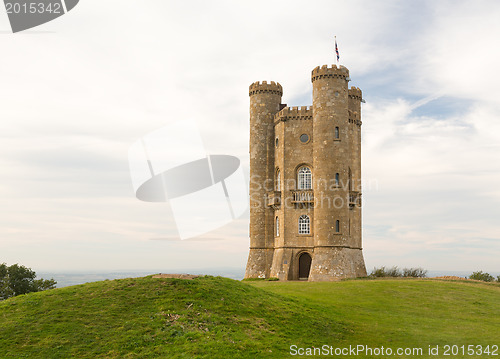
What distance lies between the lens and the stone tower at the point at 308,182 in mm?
52156

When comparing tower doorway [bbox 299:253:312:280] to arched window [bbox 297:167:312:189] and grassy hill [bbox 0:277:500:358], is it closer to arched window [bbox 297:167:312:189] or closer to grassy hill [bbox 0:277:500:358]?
arched window [bbox 297:167:312:189]

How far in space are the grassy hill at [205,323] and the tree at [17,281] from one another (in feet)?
82.8

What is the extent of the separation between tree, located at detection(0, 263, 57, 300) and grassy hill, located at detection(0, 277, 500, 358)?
2523 cm

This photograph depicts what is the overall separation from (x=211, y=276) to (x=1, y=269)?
31417 mm

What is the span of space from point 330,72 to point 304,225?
16.6 metres


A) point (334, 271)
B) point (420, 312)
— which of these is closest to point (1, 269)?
point (334, 271)

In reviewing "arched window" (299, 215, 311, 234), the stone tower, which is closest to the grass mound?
the stone tower

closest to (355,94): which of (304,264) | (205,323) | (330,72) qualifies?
(330,72)

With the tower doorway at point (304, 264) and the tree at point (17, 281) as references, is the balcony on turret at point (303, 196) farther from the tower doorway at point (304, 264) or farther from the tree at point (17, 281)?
the tree at point (17, 281)

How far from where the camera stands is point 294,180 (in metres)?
55.5

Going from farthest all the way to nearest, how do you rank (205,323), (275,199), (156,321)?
(275,199) < (205,323) < (156,321)

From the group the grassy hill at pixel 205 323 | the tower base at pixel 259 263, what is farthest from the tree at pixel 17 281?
the grassy hill at pixel 205 323

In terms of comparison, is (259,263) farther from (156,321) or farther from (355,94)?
(156,321)

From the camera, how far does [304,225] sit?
54969mm
